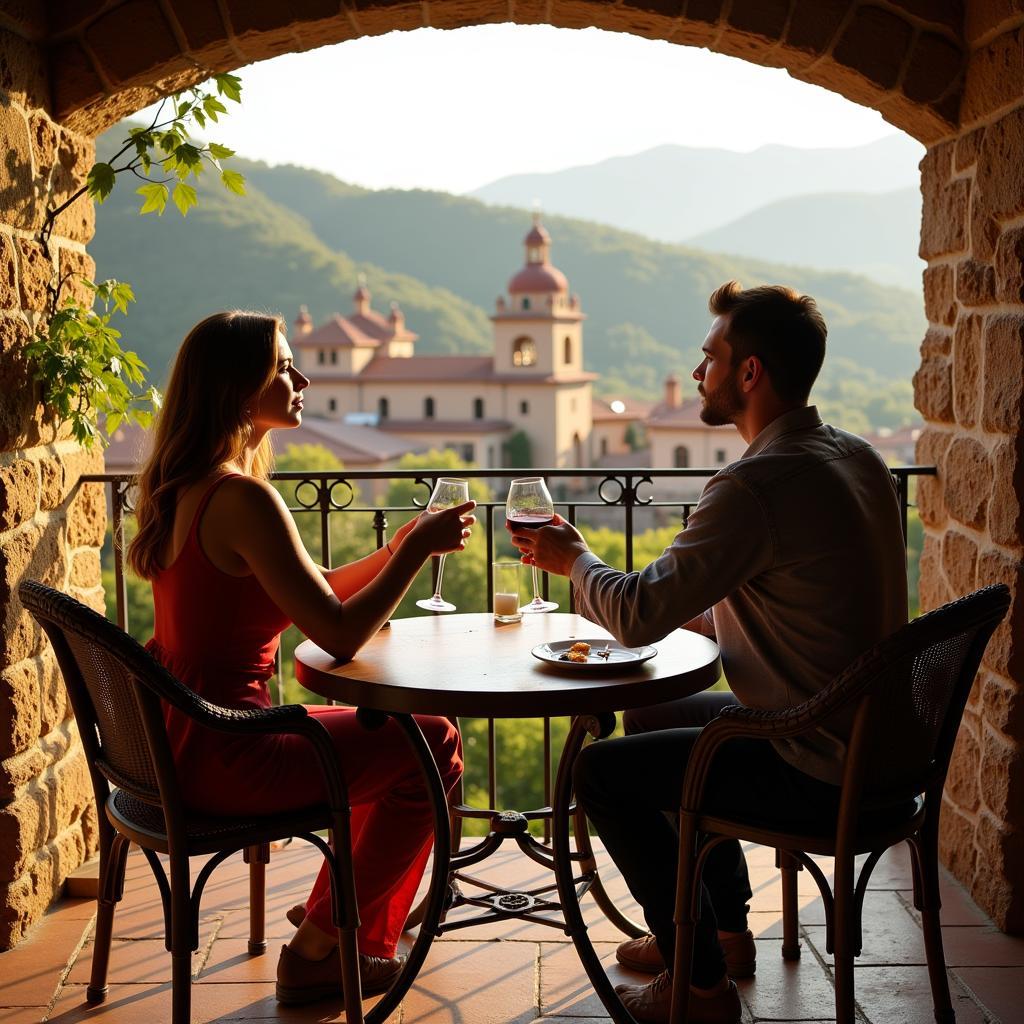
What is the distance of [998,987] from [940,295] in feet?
5.33

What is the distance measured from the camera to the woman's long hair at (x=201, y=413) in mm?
2090

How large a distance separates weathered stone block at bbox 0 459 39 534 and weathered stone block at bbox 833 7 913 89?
210cm

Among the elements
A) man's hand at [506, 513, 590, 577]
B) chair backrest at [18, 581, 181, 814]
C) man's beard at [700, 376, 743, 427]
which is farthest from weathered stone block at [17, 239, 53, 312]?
man's beard at [700, 376, 743, 427]

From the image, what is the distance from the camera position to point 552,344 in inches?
2347

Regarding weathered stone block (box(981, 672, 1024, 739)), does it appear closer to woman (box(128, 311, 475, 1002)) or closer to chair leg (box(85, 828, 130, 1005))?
woman (box(128, 311, 475, 1002))

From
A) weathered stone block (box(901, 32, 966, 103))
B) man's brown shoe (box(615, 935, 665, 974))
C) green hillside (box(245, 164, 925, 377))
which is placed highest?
green hillside (box(245, 164, 925, 377))

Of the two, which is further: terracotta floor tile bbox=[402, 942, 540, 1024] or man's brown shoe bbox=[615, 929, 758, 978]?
man's brown shoe bbox=[615, 929, 758, 978]

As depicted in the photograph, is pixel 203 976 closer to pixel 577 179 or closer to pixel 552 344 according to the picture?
pixel 552 344

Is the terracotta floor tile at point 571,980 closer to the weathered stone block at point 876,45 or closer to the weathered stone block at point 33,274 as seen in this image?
the weathered stone block at point 33,274

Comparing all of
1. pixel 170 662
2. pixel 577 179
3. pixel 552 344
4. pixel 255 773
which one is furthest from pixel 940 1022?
pixel 577 179

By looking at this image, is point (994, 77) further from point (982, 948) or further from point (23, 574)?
point (23, 574)

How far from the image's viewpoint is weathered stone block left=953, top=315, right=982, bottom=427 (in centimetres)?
280

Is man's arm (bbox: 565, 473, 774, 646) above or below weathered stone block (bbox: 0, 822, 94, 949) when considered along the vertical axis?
above

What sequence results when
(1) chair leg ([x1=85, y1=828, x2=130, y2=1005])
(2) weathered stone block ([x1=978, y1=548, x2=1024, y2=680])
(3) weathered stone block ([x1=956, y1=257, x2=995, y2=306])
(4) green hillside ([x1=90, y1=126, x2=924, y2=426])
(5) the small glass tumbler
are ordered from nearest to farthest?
(1) chair leg ([x1=85, y1=828, x2=130, y2=1005]) → (5) the small glass tumbler → (2) weathered stone block ([x1=978, y1=548, x2=1024, y2=680]) → (3) weathered stone block ([x1=956, y1=257, x2=995, y2=306]) → (4) green hillside ([x1=90, y1=126, x2=924, y2=426])
